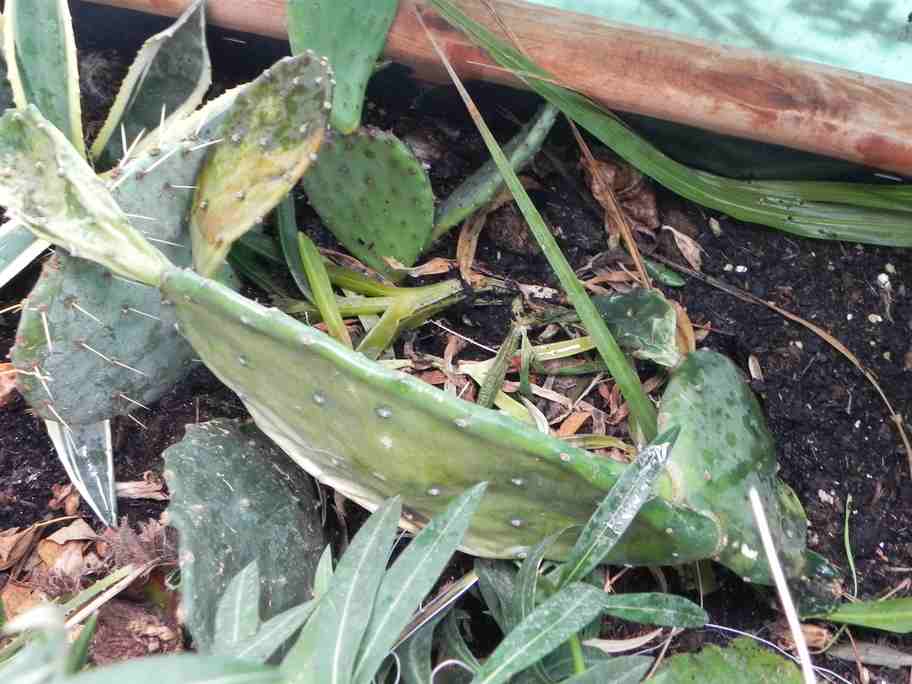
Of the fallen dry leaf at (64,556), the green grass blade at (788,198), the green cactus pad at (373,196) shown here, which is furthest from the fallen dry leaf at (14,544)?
the green grass blade at (788,198)

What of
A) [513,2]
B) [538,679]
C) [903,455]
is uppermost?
[513,2]

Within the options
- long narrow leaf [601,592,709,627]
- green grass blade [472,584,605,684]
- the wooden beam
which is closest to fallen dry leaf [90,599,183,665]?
green grass blade [472,584,605,684]

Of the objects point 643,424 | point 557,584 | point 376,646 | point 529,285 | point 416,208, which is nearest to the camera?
point 376,646

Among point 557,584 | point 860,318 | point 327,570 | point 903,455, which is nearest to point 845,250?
point 860,318

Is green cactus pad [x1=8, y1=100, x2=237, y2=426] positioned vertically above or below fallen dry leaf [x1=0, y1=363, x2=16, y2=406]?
above

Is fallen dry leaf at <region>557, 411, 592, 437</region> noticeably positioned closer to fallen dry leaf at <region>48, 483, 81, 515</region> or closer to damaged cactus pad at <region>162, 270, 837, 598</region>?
damaged cactus pad at <region>162, 270, 837, 598</region>

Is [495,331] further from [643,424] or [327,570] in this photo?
[327,570]

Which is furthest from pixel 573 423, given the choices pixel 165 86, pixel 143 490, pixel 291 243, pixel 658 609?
pixel 165 86
